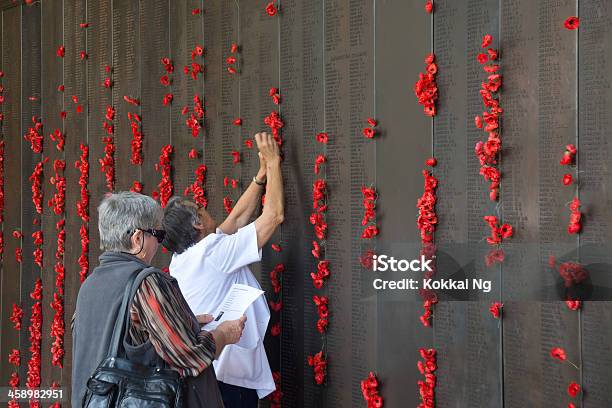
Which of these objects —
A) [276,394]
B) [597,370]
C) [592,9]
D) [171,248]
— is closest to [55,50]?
[171,248]

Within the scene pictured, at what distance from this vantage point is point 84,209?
480cm

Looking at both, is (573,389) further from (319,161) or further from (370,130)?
(319,161)

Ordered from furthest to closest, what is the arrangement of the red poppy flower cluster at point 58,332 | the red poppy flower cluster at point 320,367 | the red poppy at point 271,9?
the red poppy flower cluster at point 58,332
the red poppy at point 271,9
the red poppy flower cluster at point 320,367

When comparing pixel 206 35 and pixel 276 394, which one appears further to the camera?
pixel 206 35

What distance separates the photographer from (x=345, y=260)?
332 cm

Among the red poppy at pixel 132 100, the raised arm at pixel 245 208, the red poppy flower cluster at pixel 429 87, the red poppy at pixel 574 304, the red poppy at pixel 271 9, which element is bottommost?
the red poppy at pixel 574 304

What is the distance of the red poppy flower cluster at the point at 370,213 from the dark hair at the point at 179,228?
683mm

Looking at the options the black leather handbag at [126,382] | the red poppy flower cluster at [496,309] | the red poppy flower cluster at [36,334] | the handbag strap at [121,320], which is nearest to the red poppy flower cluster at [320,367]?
the red poppy flower cluster at [496,309]

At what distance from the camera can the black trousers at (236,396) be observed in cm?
330

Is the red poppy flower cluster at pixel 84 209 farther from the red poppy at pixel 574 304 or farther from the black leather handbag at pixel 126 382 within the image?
the red poppy at pixel 574 304

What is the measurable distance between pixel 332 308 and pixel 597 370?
3.86 feet

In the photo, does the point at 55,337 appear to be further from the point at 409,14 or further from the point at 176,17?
the point at 409,14

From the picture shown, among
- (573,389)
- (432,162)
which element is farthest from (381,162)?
(573,389)

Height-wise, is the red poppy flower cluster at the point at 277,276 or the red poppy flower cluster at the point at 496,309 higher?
the red poppy flower cluster at the point at 277,276
